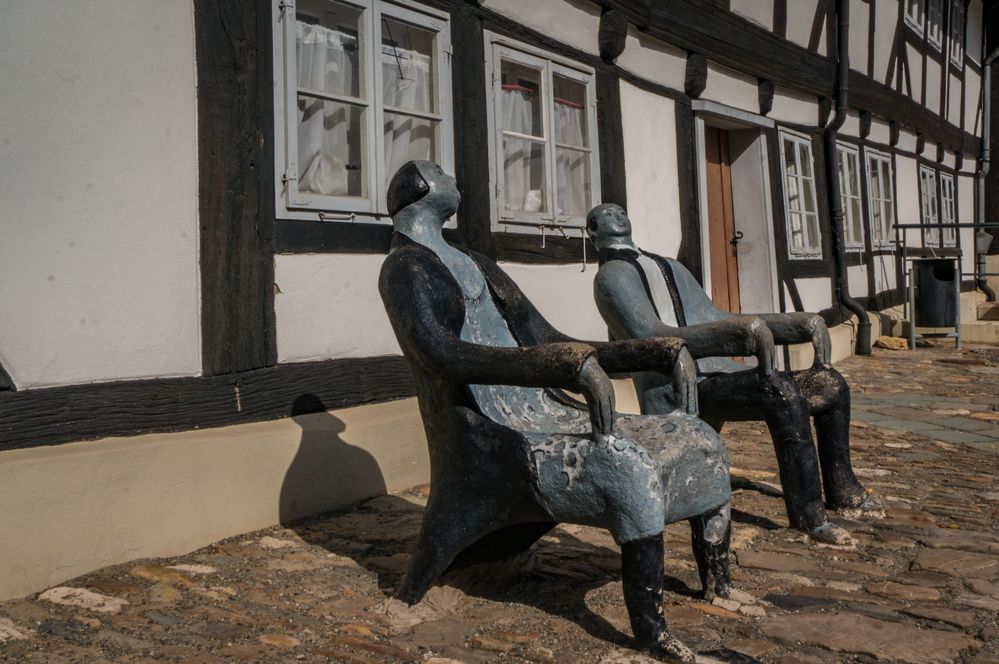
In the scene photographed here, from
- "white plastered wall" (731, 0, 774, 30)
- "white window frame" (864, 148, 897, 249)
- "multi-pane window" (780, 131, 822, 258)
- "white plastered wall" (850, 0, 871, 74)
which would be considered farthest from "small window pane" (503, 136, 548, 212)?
"white window frame" (864, 148, 897, 249)

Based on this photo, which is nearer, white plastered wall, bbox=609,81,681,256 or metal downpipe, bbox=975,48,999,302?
white plastered wall, bbox=609,81,681,256

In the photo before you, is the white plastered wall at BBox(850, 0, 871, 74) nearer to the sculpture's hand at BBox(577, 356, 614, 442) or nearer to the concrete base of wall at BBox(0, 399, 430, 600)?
the concrete base of wall at BBox(0, 399, 430, 600)

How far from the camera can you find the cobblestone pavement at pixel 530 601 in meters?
2.67

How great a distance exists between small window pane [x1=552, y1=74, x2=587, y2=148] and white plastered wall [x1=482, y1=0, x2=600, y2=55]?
0.81 ft

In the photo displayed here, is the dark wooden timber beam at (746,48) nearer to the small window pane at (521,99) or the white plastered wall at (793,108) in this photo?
the white plastered wall at (793,108)

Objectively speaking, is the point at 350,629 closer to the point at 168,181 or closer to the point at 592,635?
the point at 592,635

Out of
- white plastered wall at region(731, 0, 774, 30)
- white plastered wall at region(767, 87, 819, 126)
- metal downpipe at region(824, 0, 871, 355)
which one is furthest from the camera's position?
metal downpipe at region(824, 0, 871, 355)

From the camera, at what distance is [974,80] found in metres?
18.5

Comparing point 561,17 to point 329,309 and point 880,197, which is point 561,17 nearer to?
point 329,309

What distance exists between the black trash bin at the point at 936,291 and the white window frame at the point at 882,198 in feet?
2.83

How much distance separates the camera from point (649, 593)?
249 centimetres

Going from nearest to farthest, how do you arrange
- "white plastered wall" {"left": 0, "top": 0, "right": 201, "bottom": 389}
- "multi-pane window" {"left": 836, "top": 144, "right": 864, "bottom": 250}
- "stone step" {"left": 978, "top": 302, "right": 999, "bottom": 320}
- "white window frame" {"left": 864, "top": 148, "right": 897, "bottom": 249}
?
1. "white plastered wall" {"left": 0, "top": 0, "right": 201, "bottom": 389}
2. "multi-pane window" {"left": 836, "top": 144, "right": 864, "bottom": 250}
3. "white window frame" {"left": 864, "top": 148, "right": 897, "bottom": 249}
4. "stone step" {"left": 978, "top": 302, "right": 999, "bottom": 320}

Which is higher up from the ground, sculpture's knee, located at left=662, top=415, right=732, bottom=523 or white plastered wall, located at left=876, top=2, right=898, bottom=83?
white plastered wall, located at left=876, top=2, right=898, bottom=83

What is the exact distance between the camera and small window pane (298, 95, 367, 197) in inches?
181
